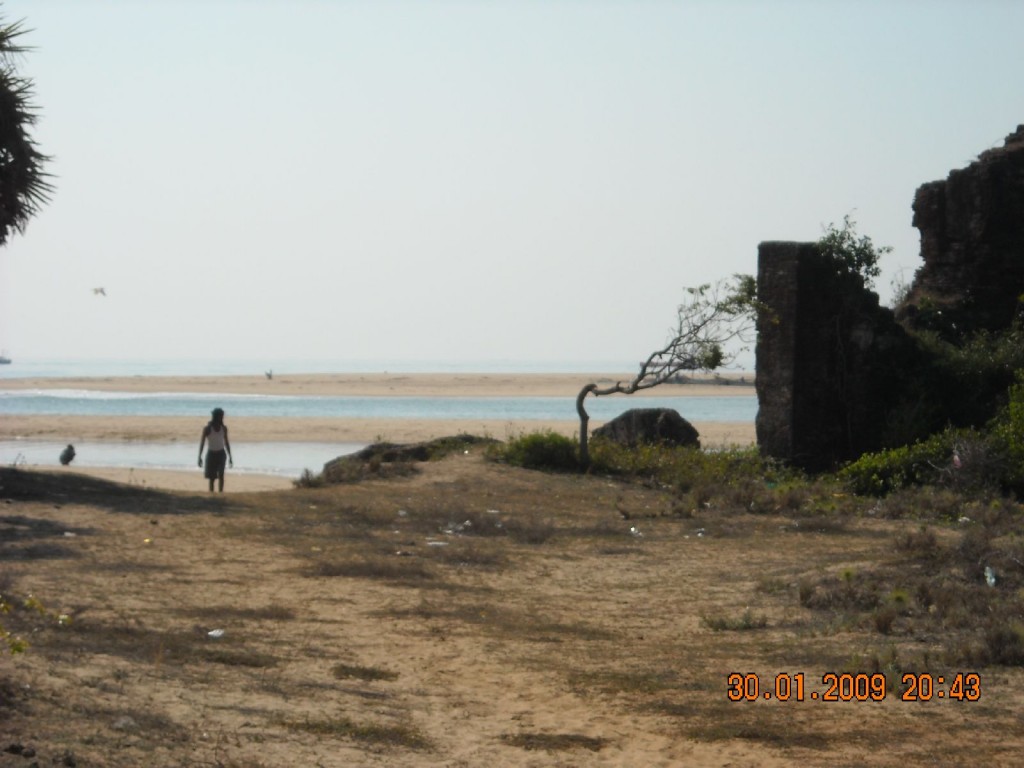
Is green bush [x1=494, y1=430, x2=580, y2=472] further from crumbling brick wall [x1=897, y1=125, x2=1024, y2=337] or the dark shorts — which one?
crumbling brick wall [x1=897, y1=125, x2=1024, y2=337]

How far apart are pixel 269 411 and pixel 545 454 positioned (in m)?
34.6

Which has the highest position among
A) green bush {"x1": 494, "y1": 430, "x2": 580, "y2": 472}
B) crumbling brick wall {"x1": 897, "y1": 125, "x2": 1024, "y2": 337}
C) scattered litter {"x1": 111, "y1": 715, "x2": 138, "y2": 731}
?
crumbling brick wall {"x1": 897, "y1": 125, "x2": 1024, "y2": 337}

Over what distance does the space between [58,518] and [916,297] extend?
600 inches

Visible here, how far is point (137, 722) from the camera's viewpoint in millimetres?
5566

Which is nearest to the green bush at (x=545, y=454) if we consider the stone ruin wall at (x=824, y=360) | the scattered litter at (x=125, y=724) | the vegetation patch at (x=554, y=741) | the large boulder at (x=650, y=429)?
the large boulder at (x=650, y=429)

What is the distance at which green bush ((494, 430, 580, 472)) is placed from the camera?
19.7m

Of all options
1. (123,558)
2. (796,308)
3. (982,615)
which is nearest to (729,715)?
(982,615)

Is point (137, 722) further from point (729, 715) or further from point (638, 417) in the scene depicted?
point (638, 417)

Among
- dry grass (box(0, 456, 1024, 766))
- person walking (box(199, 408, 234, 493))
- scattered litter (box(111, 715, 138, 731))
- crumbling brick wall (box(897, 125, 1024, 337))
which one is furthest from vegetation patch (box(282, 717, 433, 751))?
crumbling brick wall (box(897, 125, 1024, 337))
